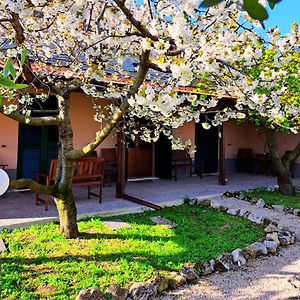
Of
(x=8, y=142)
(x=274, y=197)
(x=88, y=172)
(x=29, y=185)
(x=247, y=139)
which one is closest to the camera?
(x=29, y=185)

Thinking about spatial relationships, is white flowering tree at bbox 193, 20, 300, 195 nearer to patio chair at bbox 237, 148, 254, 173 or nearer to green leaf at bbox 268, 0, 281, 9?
green leaf at bbox 268, 0, 281, 9

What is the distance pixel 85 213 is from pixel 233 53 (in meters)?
3.95

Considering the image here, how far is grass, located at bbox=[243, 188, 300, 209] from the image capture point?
7.37 m

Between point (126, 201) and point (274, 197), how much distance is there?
3.64 m

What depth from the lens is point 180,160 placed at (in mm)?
11016

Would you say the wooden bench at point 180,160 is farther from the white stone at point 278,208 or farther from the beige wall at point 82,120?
the white stone at point 278,208

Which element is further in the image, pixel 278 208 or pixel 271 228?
pixel 278 208

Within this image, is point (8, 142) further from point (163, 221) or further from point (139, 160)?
point (163, 221)

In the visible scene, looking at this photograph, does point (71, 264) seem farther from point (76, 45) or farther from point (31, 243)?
point (76, 45)

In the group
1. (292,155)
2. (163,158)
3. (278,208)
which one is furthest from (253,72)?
(163,158)

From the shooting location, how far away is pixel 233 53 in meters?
3.36

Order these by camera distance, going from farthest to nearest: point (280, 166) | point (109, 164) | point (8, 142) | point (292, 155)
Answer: point (109, 164) < point (292, 155) < point (280, 166) < point (8, 142)

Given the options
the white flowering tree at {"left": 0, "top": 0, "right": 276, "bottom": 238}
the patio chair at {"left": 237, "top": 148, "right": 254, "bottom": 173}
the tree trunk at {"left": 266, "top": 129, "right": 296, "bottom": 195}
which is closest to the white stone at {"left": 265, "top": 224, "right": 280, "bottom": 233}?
the white flowering tree at {"left": 0, "top": 0, "right": 276, "bottom": 238}

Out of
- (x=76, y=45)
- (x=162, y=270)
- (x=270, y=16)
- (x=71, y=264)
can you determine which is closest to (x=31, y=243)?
(x=71, y=264)
